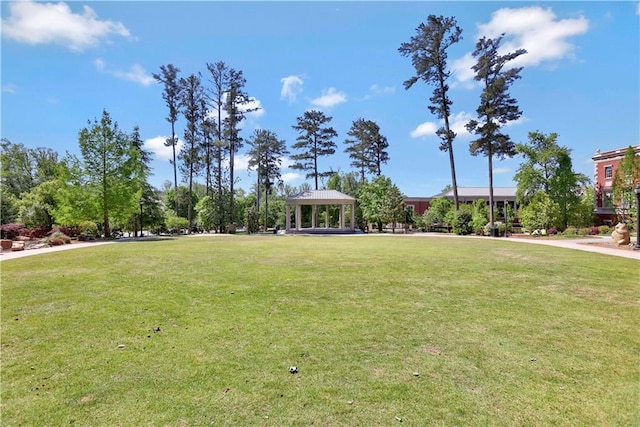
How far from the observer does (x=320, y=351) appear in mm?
3770

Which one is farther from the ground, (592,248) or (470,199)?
(470,199)

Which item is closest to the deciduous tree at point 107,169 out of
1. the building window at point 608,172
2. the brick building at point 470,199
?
the brick building at point 470,199

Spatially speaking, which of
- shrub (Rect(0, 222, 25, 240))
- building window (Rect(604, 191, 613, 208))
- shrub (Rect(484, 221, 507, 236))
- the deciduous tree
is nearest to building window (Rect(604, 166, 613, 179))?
building window (Rect(604, 191, 613, 208))

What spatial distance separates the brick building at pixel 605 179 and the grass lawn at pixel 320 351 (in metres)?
32.2

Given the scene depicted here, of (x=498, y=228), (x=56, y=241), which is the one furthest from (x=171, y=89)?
(x=498, y=228)

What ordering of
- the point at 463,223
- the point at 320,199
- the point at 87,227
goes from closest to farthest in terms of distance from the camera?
the point at 87,227 → the point at 463,223 → the point at 320,199

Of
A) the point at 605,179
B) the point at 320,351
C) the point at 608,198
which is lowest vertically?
the point at 320,351

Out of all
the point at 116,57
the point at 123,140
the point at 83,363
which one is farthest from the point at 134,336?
the point at 123,140

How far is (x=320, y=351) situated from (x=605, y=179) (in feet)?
135

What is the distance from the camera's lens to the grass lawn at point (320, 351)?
2.71 metres

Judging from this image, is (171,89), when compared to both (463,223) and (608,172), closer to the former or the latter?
(463,223)

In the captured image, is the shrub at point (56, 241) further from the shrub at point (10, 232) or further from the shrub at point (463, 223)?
the shrub at point (463, 223)

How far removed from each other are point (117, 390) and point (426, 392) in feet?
9.08

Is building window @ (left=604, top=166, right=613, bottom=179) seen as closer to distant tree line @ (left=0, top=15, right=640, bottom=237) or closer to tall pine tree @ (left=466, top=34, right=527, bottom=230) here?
distant tree line @ (left=0, top=15, right=640, bottom=237)
